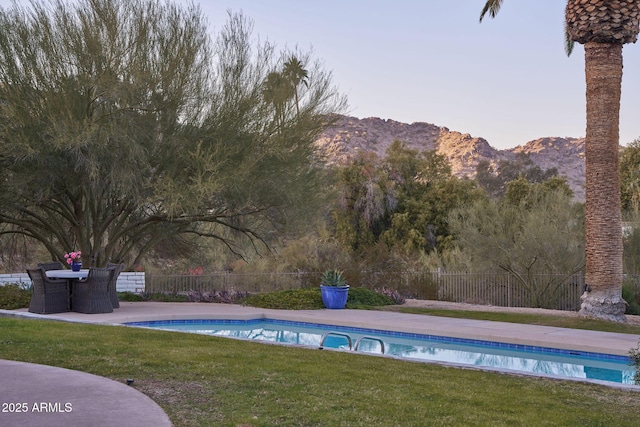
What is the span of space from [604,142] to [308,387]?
1143 centimetres

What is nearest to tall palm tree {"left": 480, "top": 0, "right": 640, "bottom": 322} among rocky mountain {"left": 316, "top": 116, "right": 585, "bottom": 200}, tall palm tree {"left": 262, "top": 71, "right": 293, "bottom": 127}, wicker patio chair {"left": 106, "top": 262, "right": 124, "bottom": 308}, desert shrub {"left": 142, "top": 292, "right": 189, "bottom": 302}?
tall palm tree {"left": 262, "top": 71, "right": 293, "bottom": 127}

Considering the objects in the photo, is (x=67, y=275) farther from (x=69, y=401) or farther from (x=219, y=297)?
(x=69, y=401)

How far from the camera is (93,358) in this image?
8.52m

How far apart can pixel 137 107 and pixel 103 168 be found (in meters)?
1.83

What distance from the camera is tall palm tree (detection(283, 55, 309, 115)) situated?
19.3 m

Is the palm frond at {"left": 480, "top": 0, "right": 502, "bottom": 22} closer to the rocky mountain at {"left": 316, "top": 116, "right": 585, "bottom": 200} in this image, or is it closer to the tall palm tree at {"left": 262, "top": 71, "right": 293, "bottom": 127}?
the tall palm tree at {"left": 262, "top": 71, "right": 293, "bottom": 127}

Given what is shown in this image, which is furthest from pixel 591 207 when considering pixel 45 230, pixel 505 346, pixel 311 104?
pixel 45 230

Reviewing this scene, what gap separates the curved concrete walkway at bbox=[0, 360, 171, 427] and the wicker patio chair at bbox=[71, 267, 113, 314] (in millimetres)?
7439

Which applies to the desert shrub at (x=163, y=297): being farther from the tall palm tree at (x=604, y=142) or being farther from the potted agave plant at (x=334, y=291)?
the tall palm tree at (x=604, y=142)

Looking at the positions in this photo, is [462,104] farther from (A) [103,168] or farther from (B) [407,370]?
(B) [407,370]

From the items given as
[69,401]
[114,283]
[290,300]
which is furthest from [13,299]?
[69,401]

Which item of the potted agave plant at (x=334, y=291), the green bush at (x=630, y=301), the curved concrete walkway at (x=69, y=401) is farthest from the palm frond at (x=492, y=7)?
the curved concrete walkway at (x=69, y=401)

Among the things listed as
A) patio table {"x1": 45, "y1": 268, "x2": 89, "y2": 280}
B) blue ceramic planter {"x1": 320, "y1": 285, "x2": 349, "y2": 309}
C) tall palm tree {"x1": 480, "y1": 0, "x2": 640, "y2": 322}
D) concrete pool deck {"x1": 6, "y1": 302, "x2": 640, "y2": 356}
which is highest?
tall palm tree {"x1": 480, "y1": 0, "x2": 640, "y2": 322}

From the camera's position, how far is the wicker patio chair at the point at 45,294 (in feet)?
46.7
